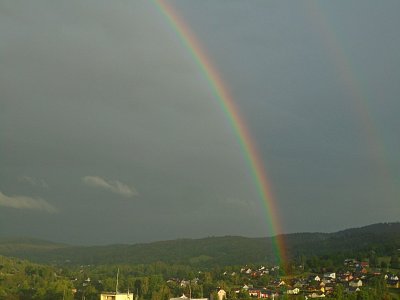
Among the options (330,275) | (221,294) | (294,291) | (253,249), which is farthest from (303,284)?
(253,249)

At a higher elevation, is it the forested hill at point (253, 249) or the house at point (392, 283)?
the forested hill at point (253, 249)

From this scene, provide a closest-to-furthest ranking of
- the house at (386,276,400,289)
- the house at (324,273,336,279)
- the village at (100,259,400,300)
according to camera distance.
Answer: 1. the village at (100,259,400,300)
2. the house at (386,276,400,289)
3. the house at (324,273,336,279)

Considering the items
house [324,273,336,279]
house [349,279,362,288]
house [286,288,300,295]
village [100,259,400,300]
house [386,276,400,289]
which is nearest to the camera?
village [100,259,400,300]

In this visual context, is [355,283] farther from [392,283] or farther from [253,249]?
[253,249]

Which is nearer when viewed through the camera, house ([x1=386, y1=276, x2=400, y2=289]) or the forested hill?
house ([x1=386, y1=276, x2=400, y2=289])

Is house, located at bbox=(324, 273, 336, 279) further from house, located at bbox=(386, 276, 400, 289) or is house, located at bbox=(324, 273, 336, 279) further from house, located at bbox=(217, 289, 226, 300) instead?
house, located at bbox=(217, 289, 226, 300)

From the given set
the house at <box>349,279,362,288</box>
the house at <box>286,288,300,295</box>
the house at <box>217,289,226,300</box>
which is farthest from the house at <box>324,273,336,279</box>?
the house at <box>217,289,226,300</box>

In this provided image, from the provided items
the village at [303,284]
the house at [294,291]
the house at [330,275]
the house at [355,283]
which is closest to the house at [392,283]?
the village at [303,284]

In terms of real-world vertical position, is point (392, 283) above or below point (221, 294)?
above

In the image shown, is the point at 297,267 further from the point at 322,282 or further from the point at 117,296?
the point at 117,296

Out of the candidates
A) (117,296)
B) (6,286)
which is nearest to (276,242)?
(6,286)

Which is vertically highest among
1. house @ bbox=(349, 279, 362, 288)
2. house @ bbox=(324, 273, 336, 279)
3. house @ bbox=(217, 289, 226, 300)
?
house @ bbox=(324, 273, 336, 279)

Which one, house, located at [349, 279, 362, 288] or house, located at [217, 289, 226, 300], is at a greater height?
house, located at [349, 279, 362, 288]

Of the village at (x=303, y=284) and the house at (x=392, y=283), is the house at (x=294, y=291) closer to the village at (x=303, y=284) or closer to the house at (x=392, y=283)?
the village at (x=303, y=284)
